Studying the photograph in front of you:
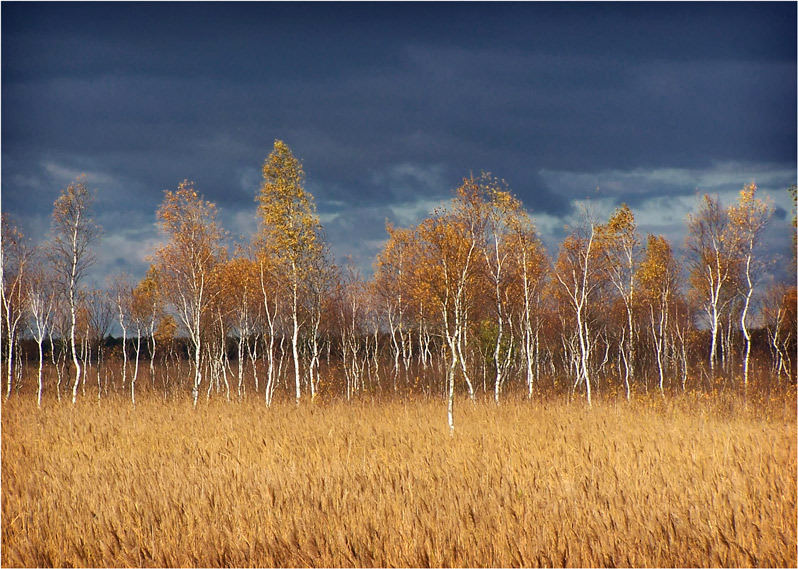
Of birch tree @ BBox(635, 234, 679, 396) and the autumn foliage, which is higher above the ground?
birch tree @ BBox(635, 234, 679, 396)

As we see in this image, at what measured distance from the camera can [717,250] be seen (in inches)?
983

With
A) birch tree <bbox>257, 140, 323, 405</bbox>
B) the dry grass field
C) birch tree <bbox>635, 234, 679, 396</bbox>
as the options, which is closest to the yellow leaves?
birch tree <bbox>257, 140, 323, 405</bbox>

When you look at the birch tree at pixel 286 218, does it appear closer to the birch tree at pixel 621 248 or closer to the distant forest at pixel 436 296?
the distant forest at pixel 436 296

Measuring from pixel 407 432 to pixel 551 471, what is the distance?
4554mm

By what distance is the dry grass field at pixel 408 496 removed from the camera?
17.0 ft

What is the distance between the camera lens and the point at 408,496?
6.83 meters

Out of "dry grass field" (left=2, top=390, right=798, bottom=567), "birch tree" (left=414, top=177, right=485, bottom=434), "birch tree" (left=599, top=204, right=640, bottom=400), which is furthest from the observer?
"birch tree" (left=599, top=204, right=640, bottom=400)

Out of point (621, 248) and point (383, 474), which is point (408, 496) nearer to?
point (383, 474)

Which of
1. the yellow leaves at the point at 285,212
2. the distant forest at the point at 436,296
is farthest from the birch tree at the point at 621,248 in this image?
the yellow leaves at the point at 285,212

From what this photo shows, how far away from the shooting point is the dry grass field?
518 centimetres

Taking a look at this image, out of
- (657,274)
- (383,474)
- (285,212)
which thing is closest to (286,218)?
(285,212)

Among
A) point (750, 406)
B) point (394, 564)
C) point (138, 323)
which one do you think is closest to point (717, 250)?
point (750, 406)

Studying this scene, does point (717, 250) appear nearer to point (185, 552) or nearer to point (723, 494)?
point (723, 494)

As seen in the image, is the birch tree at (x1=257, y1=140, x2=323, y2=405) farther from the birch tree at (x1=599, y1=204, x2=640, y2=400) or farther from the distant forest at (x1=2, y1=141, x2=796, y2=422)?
the birch tree at (x1=599, y1=204, x2=640, y2=400)
